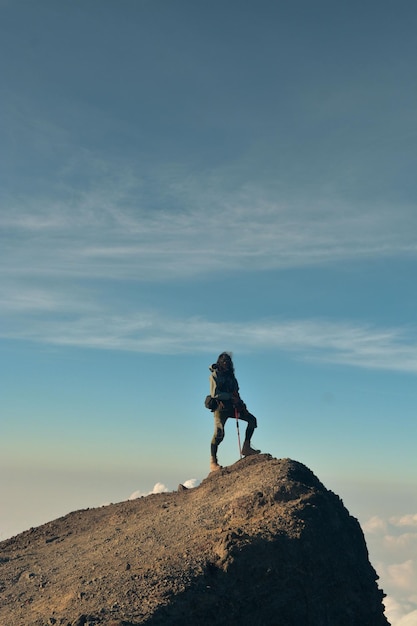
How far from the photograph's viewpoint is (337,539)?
15.4 m

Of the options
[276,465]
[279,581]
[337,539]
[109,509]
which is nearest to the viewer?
[279,581]

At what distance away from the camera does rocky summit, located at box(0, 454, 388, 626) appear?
11.6 meters

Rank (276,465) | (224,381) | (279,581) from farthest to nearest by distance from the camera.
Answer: (224,381), (276,465), (279,581)

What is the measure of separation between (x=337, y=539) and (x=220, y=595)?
4678 millimetres

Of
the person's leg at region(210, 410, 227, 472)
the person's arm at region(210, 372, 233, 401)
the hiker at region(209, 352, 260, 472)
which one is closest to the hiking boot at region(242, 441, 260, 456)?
the hiker at region(209, 352, 260, 472)

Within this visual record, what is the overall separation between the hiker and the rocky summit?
50.7 inches

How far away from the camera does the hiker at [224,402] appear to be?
20.1m

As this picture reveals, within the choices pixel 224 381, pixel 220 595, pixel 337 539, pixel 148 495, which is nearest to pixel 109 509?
pixel 148 495

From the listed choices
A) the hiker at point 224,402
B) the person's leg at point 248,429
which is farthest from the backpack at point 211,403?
the person's leg at point 248,429

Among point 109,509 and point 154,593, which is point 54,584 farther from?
point 109,509

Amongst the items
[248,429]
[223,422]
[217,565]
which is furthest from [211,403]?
[217,565]

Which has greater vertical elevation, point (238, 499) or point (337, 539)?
point (238, 499)

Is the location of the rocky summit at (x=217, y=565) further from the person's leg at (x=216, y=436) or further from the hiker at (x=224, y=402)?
the hiker at (x=224, y=402)

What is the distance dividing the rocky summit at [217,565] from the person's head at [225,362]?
323 cm
